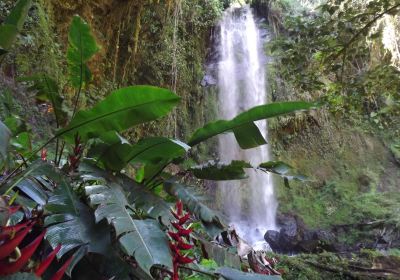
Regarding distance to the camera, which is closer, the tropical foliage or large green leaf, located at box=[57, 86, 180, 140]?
the tropical foliage

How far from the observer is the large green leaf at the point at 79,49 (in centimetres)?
154

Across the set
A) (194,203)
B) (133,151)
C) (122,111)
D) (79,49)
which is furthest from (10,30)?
(194,203)

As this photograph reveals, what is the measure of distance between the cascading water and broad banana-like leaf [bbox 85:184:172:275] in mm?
8302

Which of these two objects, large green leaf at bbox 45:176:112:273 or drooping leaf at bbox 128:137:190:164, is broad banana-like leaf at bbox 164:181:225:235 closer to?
drooping leaf at bbox 128:137:190:164

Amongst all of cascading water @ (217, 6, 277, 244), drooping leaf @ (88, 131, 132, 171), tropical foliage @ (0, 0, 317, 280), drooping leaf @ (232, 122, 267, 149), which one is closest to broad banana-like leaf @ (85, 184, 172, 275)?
tropical foliage @ (0, 0, 317, 280)

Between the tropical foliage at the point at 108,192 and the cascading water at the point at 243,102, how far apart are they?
8.00 m

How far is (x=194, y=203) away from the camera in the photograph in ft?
4.77

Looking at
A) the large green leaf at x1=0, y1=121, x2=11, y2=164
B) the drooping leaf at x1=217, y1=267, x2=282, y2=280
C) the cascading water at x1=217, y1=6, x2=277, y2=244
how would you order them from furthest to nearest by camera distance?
the cascading water at x1=217, y1=6, x2=277, y2=244, the drooping leaf at x1=217, y1=267, x2=282, y2=280, the large green leaf at x1=0, y1=121, x2=11, y2=164

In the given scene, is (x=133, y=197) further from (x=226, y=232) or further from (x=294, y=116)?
(x=294, y=116)

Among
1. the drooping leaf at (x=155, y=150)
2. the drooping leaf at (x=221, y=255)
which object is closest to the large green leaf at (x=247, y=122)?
the drooping leaf at (x=155, y=150)

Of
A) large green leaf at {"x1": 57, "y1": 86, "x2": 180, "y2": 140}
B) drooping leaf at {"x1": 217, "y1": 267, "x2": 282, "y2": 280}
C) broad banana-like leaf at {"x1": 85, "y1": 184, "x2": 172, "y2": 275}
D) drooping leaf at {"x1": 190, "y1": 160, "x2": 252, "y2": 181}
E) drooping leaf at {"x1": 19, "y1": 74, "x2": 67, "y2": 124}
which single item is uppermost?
drooping leaf at {"x1": 19, "y1": 74, "x2": 67, "y2": 124}

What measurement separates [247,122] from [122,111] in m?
0.49

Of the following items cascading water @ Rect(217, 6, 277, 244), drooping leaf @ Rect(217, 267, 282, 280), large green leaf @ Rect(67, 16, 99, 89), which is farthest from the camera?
cascading water @ Rect(217, 6, 277, 244)

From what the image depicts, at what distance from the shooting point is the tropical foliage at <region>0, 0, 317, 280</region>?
3.53 ft
